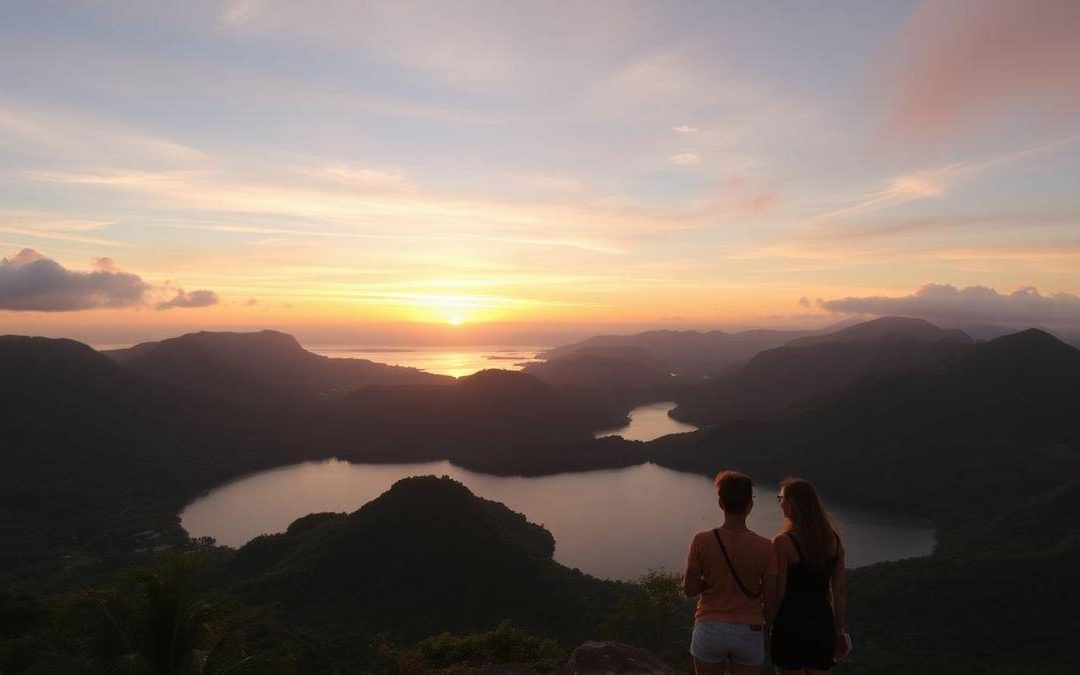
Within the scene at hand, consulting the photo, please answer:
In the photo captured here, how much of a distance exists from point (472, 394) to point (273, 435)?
58.2 m

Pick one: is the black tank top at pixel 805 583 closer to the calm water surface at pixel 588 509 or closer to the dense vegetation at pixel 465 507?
the dense vegetation at pixel 465 507

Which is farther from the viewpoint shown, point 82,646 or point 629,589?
point 629,589

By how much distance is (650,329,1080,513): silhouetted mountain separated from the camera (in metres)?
118

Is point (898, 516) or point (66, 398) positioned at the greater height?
point (66, 398)

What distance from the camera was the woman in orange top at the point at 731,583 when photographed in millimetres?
6945

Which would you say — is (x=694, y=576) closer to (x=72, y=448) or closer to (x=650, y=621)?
(x=650, y=621)

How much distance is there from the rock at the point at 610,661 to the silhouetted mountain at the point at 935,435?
121072 mm

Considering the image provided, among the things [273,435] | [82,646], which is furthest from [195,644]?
[273,435]

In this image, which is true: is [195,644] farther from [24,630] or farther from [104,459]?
[104,459]

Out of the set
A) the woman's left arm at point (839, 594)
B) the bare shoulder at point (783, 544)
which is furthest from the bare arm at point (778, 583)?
the woman's left arm at point (839, 594)

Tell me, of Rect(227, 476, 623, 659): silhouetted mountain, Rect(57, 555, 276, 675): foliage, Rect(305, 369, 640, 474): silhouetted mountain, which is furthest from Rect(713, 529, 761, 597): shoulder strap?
Rect(305, 369, 640, 474): silhouetted mountain

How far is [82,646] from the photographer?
14.3 m

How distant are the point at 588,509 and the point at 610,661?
10588 cm

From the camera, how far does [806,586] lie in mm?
6996
